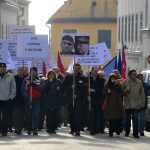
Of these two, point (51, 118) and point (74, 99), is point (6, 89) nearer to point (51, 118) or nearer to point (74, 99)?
point (51, 118)

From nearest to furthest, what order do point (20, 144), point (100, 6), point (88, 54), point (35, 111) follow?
1. point (20, 144)
2. point (35, 111)
3. point (88, 54)
4. point (100, 6)

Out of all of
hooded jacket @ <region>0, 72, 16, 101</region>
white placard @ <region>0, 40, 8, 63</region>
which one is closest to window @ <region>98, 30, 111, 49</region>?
white placard @ <region>0, 40, 8, 63</region>

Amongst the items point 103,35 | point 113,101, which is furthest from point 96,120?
point 103,35

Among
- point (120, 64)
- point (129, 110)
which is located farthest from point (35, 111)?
point (120, 64)

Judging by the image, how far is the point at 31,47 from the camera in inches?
984

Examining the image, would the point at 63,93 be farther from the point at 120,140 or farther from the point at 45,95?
the point at 120,140

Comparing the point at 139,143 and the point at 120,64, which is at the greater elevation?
the point at 120,64

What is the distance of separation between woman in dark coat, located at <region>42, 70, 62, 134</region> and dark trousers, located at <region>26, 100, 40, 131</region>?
0.24 m

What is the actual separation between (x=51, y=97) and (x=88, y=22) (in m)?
69.9

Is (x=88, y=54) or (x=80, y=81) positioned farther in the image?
(x=88, y=54)

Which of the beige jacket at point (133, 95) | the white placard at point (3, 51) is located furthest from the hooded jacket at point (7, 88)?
the white placard at point (3, 51)

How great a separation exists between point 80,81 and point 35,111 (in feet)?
4.44

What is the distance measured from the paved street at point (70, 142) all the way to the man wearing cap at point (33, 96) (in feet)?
1.01

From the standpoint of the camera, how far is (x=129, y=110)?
2256 cm
